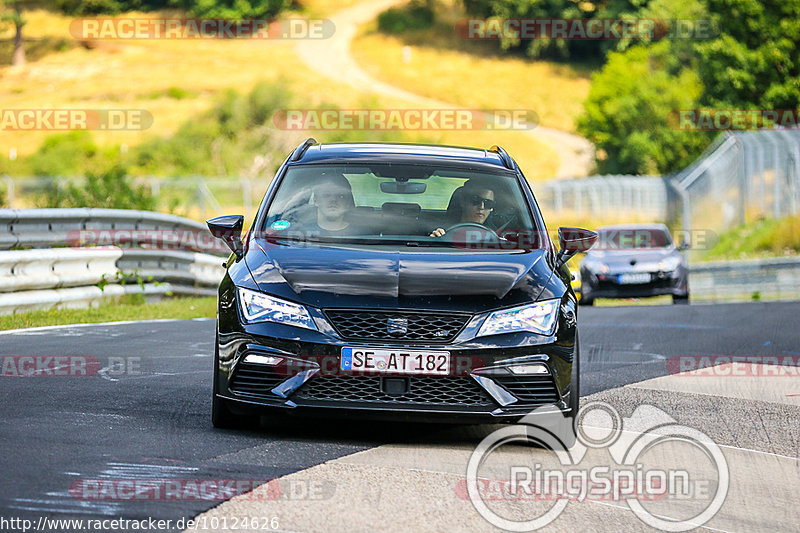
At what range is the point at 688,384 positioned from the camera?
9.45 meters

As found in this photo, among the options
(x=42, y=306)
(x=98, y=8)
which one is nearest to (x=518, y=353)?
(x=42, y=306)

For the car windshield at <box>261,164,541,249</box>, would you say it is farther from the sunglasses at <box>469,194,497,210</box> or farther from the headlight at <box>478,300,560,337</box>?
the headlight at <box>478,300,560,337</box>

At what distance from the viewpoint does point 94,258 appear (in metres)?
14.4

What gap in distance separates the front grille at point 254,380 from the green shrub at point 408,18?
102626mm

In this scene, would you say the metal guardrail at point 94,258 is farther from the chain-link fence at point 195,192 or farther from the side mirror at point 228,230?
the chain-link fence at point 195,192

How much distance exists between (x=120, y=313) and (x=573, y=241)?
781cm

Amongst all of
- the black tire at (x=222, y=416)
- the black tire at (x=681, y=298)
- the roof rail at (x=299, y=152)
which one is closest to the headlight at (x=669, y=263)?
the black tire at (x=681, y=298)

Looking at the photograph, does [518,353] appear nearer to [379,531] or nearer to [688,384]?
Answer: [379,531]

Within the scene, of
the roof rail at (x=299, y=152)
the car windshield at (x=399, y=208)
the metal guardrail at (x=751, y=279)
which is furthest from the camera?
the metal guardrail at (x=751, y=279)

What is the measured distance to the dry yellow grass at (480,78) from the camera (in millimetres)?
89188

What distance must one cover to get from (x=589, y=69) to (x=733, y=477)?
308 ft

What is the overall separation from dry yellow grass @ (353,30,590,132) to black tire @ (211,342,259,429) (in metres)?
79.9

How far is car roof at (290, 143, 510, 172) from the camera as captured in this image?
7980mm

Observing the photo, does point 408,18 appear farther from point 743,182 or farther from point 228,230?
point 228,230
